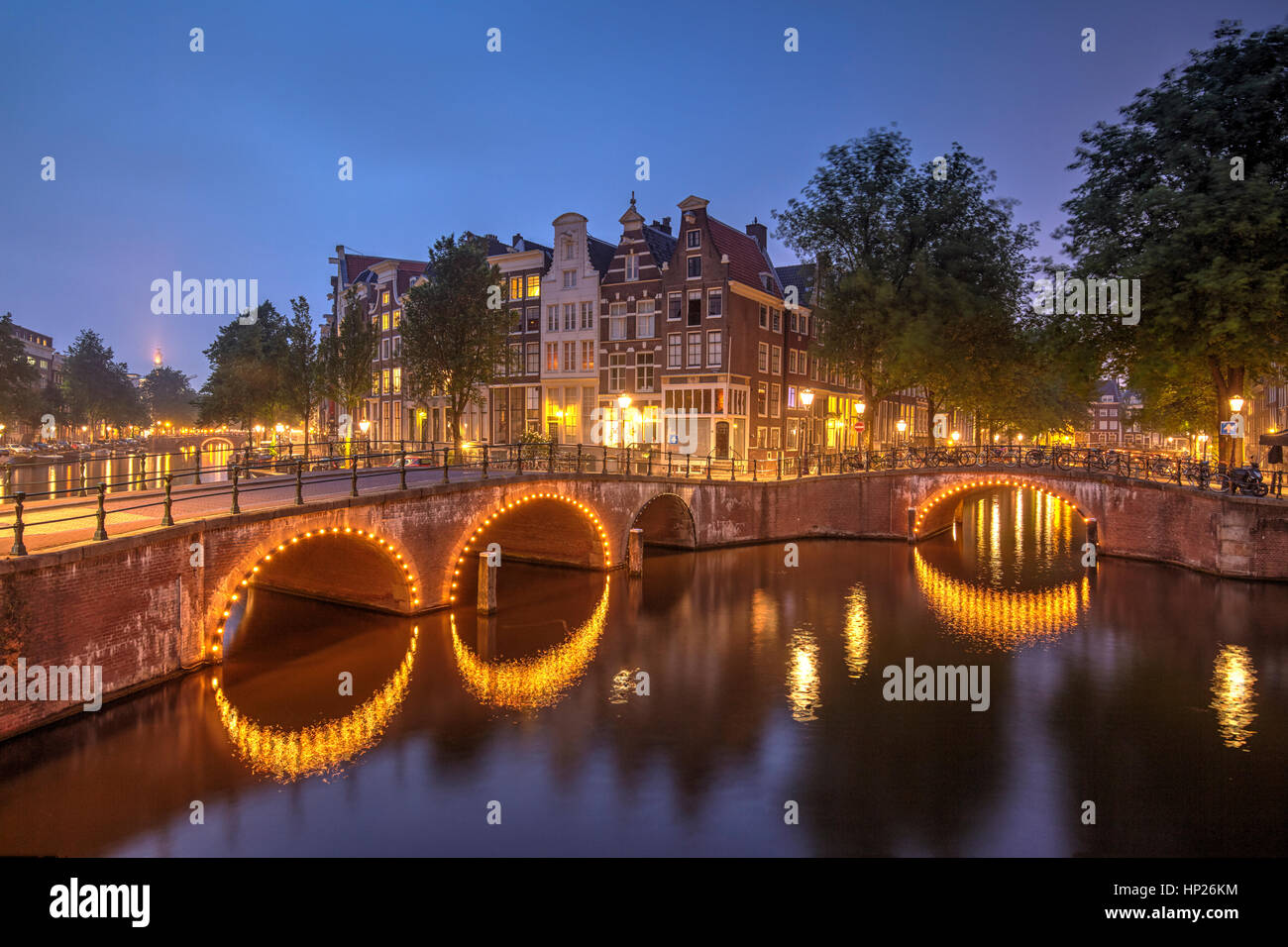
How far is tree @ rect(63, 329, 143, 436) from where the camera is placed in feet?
310

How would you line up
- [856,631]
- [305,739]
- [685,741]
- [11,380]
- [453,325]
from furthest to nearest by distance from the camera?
[11,380] < [453,325] < [856,631] < [685,741] < [305,739]

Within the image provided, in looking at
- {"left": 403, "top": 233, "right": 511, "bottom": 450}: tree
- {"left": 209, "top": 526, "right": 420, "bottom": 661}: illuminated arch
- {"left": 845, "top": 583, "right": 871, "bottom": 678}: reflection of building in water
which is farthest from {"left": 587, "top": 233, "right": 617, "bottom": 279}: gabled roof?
{"left": 209, "top": 526, "right": 420, "bottom": 661}: illuminated arch

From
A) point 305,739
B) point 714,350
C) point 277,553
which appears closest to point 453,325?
point 714,350

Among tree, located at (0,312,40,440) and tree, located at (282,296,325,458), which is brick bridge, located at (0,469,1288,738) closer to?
tree, located at (282,296,325,458)

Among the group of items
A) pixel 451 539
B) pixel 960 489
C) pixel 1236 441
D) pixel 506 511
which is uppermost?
pixel 1236 441

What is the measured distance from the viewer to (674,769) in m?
13.4

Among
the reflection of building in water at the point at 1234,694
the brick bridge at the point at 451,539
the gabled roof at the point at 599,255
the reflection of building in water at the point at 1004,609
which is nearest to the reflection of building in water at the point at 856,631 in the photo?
the reflection of building in water at the point at 1004,609

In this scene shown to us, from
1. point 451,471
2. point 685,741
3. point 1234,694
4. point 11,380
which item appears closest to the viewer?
point 685,741

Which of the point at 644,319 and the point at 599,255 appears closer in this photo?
the point at 644,319

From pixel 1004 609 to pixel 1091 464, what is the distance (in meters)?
12.9

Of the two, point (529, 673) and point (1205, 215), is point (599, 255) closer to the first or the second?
point (1205, 215)

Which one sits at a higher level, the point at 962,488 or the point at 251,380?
the point at 251,380

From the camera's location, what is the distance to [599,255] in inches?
1975
